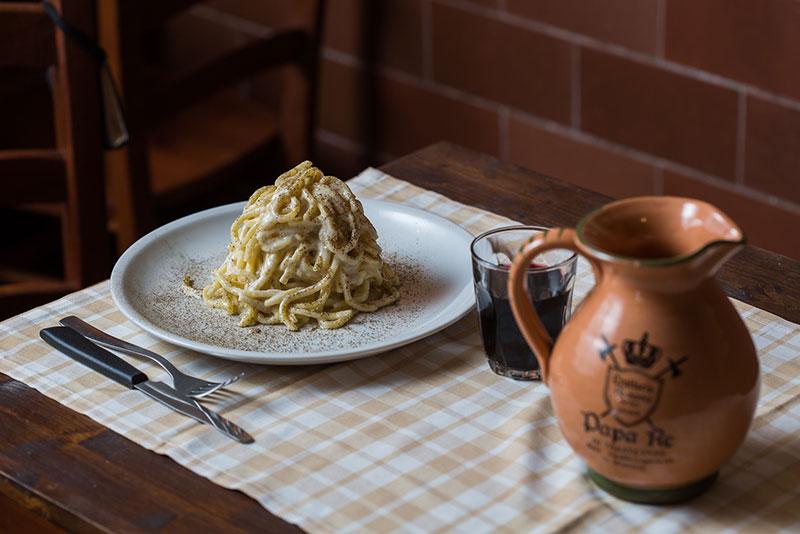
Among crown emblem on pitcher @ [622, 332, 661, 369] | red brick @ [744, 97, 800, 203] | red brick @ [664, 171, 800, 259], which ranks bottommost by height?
red brick @ [664, 171, 800, 259]

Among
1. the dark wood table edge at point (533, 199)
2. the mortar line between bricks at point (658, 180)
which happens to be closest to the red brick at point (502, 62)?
the mortar line between bricks at point (658, 180)

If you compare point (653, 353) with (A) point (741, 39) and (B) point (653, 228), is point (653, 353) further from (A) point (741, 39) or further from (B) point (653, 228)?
(A) point (741, 39)

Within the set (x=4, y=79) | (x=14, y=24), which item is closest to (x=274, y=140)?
(x=4, y=79)


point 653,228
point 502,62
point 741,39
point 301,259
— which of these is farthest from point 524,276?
point 502,62

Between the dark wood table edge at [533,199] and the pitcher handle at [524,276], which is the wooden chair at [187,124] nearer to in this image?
the dark wood table edge at [533,199]

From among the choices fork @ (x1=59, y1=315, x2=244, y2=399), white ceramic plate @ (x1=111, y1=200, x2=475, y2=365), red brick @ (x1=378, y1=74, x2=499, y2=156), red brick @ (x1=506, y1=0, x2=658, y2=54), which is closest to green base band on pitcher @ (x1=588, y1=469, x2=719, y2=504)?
white ceramic plate @ (x1=111, y1=200, x2=475, y2=365)

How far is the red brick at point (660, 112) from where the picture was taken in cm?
228

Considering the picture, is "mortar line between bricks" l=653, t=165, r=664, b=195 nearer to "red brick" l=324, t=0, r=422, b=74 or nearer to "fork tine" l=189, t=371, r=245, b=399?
"red brick" l=324, t=0, r=422, b=74

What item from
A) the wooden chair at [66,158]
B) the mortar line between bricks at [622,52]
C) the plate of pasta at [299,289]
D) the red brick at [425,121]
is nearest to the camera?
the plate of pasta at [299,289]

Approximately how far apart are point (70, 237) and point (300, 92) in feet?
2.70

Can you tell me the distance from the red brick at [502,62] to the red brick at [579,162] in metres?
0.05

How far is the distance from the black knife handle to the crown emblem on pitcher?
1.57 ft

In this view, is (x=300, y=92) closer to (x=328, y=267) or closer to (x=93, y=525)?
(x=328, y=267)

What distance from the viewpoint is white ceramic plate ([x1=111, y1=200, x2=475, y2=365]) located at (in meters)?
1.20
